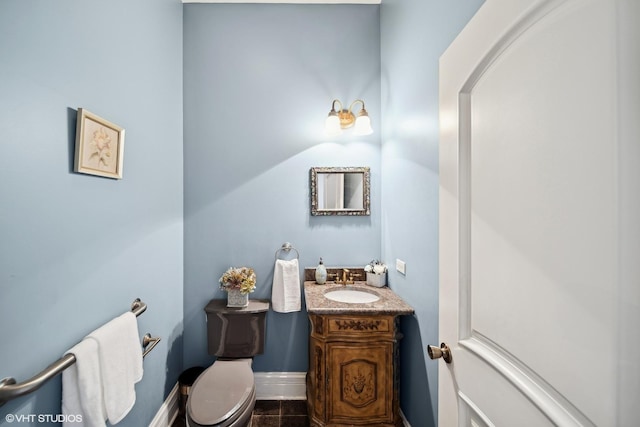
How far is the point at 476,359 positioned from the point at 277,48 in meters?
2.26

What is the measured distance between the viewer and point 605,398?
44 cm

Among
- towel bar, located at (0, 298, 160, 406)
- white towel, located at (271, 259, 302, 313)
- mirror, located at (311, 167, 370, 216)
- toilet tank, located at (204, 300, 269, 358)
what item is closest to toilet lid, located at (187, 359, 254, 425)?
toilet tank, located at (204, 300, 269, 358)

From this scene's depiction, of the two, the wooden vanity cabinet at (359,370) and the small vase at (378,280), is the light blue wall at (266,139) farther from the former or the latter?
the wooden vanity cabinet at (359,370)

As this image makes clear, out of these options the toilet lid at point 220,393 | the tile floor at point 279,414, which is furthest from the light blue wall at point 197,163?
the toilet lid at point 220,393

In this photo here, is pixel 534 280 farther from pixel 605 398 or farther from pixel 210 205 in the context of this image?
pixel 210 205

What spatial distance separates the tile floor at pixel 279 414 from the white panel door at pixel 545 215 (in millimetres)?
1344

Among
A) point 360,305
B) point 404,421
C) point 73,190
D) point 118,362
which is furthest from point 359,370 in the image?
point 73,190

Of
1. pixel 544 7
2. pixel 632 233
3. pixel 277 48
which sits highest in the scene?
pixel 277 48

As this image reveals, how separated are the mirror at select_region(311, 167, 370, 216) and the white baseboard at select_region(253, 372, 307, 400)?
1.26 m

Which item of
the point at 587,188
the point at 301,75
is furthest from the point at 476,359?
the point at 301,75

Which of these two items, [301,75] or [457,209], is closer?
[457,209]

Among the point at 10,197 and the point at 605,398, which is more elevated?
the point at 10,197

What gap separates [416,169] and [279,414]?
187 centimetres

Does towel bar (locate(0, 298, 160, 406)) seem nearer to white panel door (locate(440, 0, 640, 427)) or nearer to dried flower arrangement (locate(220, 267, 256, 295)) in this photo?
dried flower arrangement (locate(220, 267, 256, 295))
